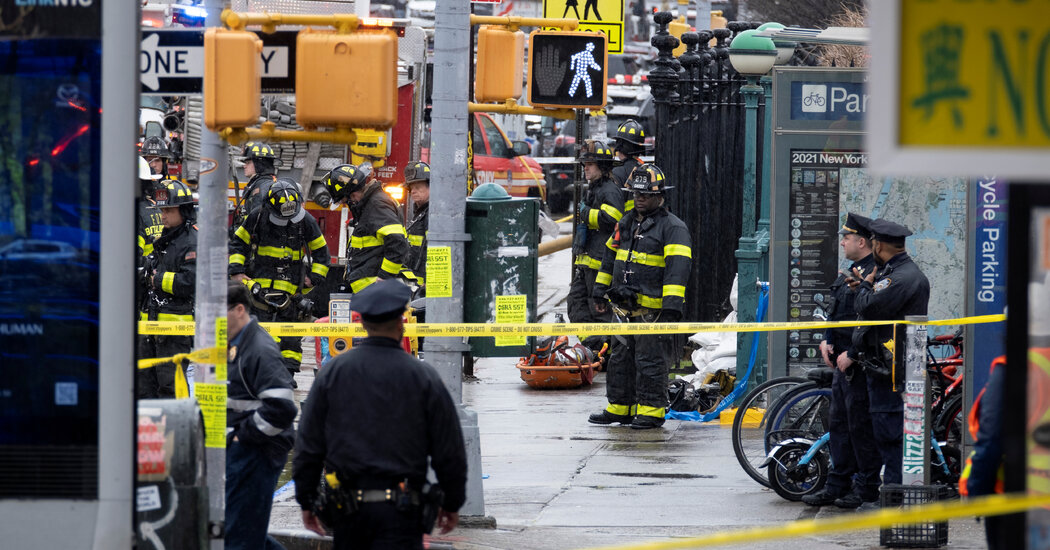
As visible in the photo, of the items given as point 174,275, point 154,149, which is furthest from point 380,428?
point 154,149

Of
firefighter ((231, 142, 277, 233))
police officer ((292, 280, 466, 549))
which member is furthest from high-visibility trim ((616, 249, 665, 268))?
police officer ((292, 280, 466, 549))

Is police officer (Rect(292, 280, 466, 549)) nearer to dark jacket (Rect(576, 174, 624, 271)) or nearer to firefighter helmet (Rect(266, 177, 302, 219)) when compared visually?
firefighter helmet (Rect(266, 177, 302, 219))

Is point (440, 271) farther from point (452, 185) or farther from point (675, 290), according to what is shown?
point (675, 290)

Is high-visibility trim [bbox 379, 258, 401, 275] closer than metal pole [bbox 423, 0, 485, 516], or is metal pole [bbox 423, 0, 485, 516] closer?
metal pole [bbox 423, 0, 485, 516]

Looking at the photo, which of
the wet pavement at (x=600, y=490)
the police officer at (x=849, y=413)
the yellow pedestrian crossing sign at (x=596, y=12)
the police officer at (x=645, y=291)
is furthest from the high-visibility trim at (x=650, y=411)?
the yellow pedestrian crossing sign at (x=596, y=12)

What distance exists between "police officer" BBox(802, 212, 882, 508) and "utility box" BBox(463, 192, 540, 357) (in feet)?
6.69

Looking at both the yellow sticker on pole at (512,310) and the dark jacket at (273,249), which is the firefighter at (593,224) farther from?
the yellow sticker on pole at (512,310)

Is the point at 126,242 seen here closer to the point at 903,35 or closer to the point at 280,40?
the point at 280,40

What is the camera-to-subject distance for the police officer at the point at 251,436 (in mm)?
6785

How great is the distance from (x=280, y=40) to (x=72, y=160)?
4.61 feet

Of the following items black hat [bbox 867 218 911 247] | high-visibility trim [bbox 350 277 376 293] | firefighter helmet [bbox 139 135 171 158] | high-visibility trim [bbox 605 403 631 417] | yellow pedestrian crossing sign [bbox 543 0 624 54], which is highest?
yellow pedestrian crossing sign [bbox 543 0 624 54]

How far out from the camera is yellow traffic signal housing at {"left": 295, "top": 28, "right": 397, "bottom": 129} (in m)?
5.74

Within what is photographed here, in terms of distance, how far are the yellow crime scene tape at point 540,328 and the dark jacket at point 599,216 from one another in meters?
3.00

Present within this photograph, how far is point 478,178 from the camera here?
2397 cm
